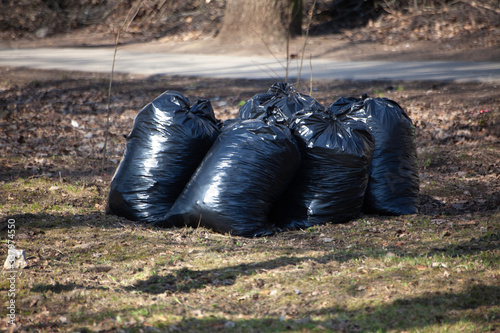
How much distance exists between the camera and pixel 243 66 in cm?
934

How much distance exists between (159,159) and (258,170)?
755mm

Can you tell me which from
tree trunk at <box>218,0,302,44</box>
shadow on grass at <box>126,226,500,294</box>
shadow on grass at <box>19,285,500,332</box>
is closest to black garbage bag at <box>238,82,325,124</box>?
shadow on grass at <box>126,226,500,294</box>

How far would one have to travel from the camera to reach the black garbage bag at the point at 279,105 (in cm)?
406

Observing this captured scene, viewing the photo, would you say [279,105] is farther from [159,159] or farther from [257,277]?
[257,277]

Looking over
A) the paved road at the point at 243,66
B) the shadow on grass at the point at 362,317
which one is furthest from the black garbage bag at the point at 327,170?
the paved road at the point at 243,66

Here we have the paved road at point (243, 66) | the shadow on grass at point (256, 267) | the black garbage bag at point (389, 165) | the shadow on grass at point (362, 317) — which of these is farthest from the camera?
the paved road at point (243, 66)

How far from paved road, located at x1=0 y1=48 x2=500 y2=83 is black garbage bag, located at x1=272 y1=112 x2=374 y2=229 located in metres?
4.02

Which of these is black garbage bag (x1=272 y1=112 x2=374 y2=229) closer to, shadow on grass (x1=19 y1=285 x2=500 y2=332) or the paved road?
shadow on grass (x1=19 y1=285 x2=500 y2=332)

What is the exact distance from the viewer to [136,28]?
14.1 metres

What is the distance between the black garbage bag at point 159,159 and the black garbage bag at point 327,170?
28.8 inches

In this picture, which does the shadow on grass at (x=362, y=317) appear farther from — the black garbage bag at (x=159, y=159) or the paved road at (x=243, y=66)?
the paved road at (x=243, y=66)

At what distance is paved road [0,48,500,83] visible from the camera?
8266mm

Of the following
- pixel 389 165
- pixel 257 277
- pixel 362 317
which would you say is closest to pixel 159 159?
pixel 257 277

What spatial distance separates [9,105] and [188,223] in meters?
4.71
